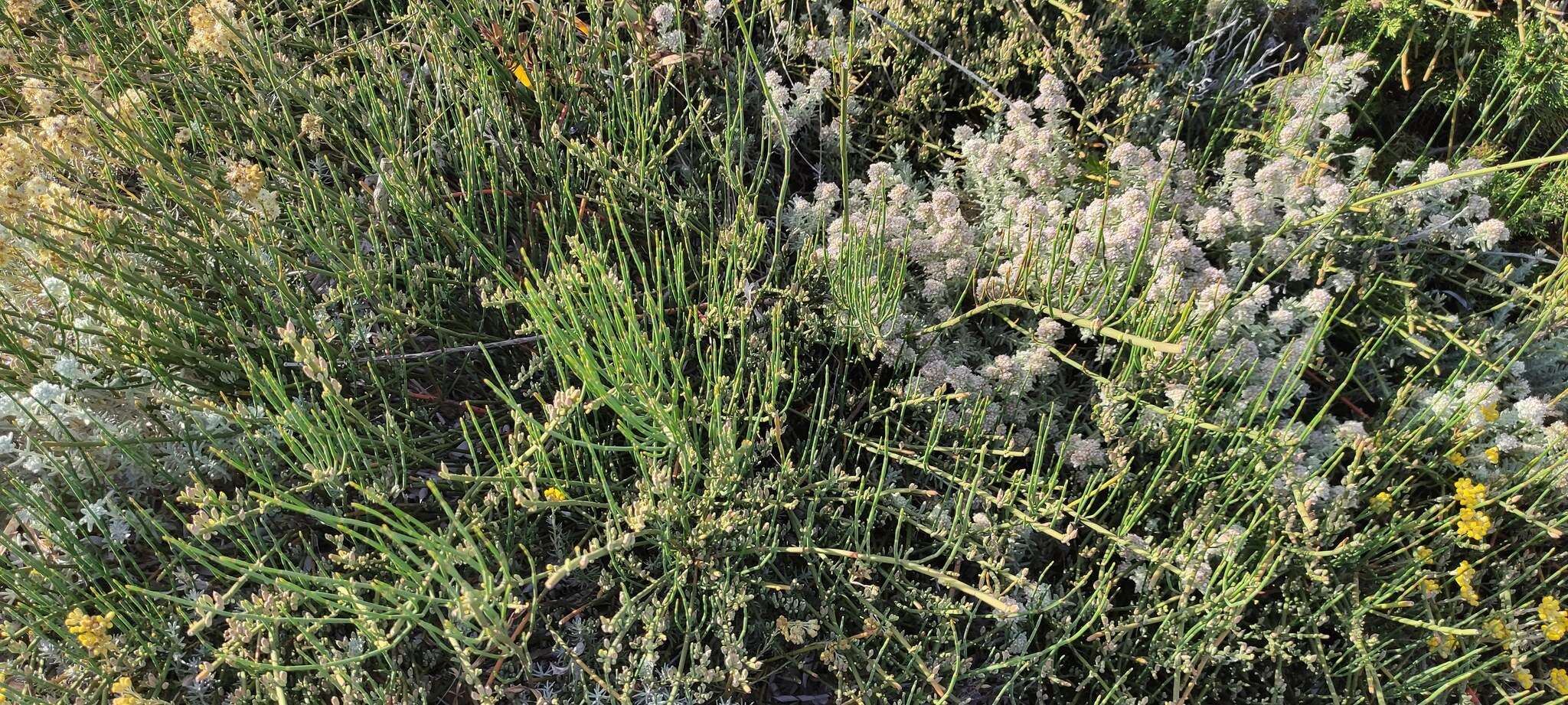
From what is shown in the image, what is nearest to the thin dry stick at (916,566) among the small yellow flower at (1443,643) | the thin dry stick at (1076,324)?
the thin dry stick at (1076,324)

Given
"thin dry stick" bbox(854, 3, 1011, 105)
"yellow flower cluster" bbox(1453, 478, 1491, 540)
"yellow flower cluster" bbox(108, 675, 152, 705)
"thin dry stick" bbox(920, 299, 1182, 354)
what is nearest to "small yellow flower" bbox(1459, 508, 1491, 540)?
"yellow flower cluster" bbox(1453, 478, 1491, 540)

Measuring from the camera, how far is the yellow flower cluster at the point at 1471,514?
165 centimetres

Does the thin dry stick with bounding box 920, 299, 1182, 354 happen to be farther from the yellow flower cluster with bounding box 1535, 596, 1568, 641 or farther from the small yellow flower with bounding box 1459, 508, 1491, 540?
the yellow flower cluster with bounding box 1535, 596, 1568, 641

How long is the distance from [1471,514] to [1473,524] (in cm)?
2

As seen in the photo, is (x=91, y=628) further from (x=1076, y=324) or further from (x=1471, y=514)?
(x=1471, y=514)

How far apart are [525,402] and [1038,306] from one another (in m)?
1.06

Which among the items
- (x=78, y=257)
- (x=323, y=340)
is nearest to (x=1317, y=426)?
(x=323, y=340)

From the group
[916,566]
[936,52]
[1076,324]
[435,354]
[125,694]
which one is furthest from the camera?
[936,52]

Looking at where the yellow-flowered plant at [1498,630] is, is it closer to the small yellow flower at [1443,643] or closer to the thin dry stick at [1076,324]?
the small yellow flower at [1443,643]

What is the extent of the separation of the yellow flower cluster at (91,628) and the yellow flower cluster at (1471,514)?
2306mm

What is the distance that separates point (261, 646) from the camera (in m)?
1.53

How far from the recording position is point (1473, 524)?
1664 mm

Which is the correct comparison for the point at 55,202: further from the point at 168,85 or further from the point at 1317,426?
the point at 1317,426

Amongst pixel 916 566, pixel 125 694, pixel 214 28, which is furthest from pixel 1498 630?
pixel 214 28
